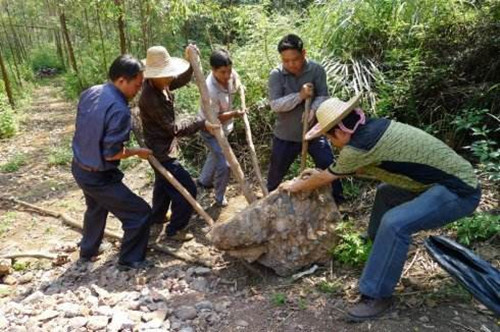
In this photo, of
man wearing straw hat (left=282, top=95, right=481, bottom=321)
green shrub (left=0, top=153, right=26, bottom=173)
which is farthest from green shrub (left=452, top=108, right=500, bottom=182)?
green shrub (left=0, top=153, right=26, bottom=173)

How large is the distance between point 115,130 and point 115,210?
0.81m

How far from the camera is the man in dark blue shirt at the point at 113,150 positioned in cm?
367

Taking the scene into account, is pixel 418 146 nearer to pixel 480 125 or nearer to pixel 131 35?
pixel 480 125

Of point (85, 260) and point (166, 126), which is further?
point (85, 260)

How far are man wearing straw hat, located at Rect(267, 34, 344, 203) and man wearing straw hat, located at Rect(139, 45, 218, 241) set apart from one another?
→ 26.7 inches

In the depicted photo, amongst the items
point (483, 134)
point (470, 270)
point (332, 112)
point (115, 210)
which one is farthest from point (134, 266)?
point (483, 134)

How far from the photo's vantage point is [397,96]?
5219mm

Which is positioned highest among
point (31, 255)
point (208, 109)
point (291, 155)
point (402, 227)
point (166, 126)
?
point (208, 109)

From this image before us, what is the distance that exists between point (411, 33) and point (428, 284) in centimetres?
365

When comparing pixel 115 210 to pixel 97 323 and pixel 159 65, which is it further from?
pixel 159 65

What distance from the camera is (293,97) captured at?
4.11 m

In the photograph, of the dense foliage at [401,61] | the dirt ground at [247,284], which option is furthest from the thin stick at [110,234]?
the dense foliage at [401,61]

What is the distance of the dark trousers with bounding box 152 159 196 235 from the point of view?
451 cm

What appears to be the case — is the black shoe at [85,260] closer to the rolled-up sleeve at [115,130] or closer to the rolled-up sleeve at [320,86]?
the rolled-up sleeve at [115,130]
